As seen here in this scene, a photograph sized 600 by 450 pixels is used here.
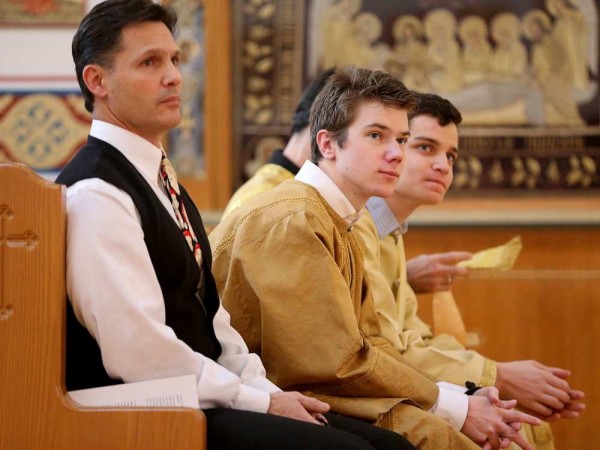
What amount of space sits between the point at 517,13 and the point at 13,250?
3943 millimetres

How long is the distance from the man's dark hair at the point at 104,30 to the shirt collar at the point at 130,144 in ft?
0.33

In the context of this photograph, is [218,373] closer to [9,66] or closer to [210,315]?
[210,315]

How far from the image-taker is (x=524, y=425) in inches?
136

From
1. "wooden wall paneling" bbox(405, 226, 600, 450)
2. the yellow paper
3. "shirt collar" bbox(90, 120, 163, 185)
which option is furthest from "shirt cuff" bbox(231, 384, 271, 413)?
"wooden wall paneling" bbox(405, 226, 600, 450)

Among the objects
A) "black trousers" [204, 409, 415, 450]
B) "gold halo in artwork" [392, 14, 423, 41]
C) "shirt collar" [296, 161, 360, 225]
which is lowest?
"black trousers" [204, 409, 415, 450]

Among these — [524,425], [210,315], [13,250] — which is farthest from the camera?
[524,425]

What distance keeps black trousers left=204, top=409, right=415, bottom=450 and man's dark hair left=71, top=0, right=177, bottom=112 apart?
0.84 metres

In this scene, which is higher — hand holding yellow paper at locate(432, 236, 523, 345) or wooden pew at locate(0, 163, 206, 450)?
wooden pew at locate(0, 163, 206, 450)

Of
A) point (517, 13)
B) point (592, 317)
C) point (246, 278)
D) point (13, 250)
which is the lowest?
point (592, 317)

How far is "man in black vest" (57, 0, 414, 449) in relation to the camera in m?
2.19

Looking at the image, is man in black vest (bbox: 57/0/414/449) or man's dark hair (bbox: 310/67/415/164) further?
man's dark hair (bbox: 310/67/415/164)

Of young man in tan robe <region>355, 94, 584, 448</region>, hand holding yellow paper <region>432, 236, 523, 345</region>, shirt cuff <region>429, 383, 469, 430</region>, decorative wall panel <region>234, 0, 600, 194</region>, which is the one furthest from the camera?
decorative wall panel <region>234, 0, 600, 194</region>

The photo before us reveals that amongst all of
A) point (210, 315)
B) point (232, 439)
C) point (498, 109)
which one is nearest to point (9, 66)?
point (498, 109)

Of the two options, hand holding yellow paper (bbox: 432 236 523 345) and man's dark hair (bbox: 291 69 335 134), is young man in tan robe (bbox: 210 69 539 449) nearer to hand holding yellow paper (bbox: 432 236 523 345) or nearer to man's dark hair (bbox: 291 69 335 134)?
hand holding yellow paper (bbox: 432 236 523 345)
